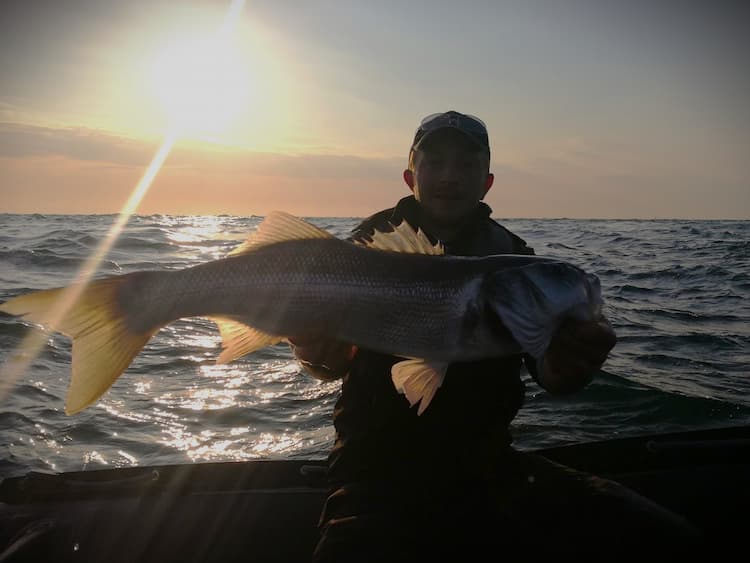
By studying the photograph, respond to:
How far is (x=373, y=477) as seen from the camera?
3887 mm

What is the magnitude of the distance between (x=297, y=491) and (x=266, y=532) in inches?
16.4

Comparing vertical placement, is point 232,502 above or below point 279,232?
below

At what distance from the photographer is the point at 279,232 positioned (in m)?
3.63

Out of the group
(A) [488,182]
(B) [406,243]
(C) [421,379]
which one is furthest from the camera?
(A) [488,182]

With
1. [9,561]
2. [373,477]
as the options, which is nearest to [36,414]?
→ [9,561]

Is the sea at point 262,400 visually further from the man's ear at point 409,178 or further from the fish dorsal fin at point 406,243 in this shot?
the fish dorsal fin at point 406,243

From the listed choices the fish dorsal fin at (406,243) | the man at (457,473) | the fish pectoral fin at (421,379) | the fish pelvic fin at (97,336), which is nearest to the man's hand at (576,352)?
the man at (457,473)

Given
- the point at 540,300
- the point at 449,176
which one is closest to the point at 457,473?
the point at 540,300

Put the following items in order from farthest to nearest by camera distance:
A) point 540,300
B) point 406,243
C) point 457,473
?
point 457,473
point 406,243
point 540,300

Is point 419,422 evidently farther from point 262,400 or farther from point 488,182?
point 262,400

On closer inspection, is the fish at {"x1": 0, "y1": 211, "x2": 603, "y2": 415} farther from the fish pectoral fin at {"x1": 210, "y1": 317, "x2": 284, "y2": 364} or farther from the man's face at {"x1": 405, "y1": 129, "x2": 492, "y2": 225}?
the man's face at {"x1": 405, "y1": 129, "x2": 492, "y2": 225}

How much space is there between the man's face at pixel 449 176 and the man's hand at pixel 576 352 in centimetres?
153

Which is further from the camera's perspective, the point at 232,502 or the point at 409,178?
the point at 409,178

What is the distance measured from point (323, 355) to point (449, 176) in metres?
1.82
